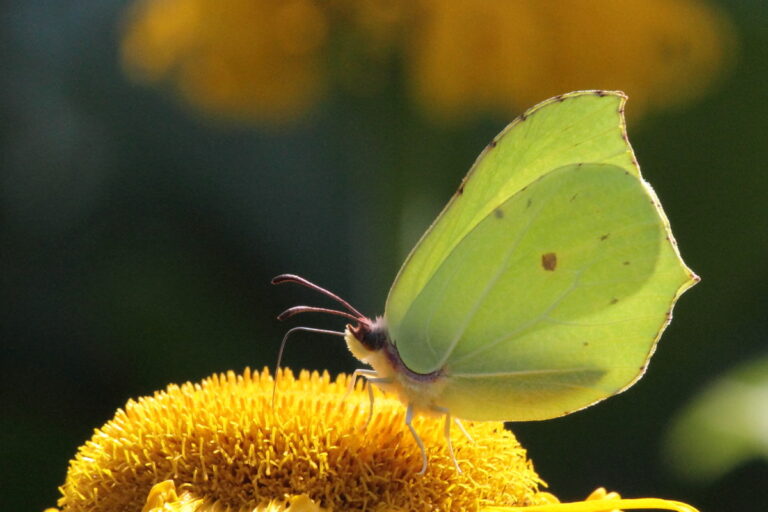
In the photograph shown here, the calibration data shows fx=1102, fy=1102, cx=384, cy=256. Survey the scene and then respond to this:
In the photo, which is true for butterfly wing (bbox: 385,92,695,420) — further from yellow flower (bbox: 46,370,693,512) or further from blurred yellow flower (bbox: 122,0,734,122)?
blurred yellow flower (bbox: 122,0,734,122)

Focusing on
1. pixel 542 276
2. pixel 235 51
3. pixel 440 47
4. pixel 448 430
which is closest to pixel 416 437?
pixel 448 430

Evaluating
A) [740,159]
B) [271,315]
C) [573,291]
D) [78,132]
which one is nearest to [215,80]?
[271,315]

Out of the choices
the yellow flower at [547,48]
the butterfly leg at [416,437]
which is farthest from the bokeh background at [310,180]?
the butterfly leg at [416,437]

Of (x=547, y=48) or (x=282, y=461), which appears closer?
(x=282, y=461)

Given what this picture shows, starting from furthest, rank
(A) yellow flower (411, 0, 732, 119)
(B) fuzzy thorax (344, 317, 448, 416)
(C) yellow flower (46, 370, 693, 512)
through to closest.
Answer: (A) yellow flower (411, 0, 732, 119) < (B) fuzzy thorax (344, 317, 448, 416) < (C) yellow flower (46, 370, 693, 512)

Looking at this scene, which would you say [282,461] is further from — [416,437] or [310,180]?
[310,180]

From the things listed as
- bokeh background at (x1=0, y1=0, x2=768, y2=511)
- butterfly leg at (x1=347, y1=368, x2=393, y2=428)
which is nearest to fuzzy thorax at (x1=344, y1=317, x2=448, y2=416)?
butterfly leg at (x1=347, y1=368, x2=393, y2=428)
